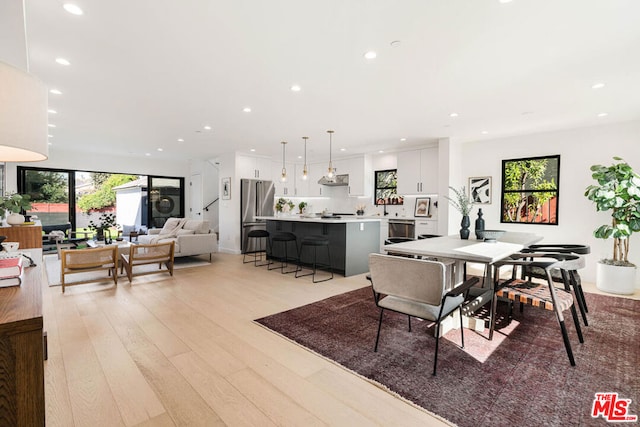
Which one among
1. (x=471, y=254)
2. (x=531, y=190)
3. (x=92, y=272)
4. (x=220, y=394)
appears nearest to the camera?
(x=220, y=394)

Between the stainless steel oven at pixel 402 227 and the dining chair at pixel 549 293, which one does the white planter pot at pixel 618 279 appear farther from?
the stainless steel oven at pixel 402 227

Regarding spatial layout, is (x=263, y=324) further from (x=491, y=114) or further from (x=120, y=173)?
(x=120, y=173)

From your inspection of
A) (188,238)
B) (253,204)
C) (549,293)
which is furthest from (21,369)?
(253,204)

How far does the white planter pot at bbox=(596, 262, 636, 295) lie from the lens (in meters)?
4.18

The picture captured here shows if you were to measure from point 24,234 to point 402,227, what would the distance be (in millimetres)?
6335

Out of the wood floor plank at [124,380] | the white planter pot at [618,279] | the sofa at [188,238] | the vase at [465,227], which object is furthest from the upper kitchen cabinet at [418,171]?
the wood floor plank at [124,380]

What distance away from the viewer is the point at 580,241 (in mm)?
5000

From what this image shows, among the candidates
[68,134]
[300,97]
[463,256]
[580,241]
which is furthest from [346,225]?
[68,134]

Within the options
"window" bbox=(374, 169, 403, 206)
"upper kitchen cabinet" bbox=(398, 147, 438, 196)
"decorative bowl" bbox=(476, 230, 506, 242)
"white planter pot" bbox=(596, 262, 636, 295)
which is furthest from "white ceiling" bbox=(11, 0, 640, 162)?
"window" bbox=(374, 169, 403, 206)

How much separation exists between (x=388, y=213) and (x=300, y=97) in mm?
4567

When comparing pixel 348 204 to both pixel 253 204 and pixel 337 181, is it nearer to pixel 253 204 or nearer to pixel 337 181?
pixel 337 181

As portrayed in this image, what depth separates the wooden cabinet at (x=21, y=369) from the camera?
923 millimetres

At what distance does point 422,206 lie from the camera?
22.6 ft

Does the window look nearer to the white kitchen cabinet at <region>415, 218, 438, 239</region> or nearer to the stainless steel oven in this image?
the stainless steel oven
